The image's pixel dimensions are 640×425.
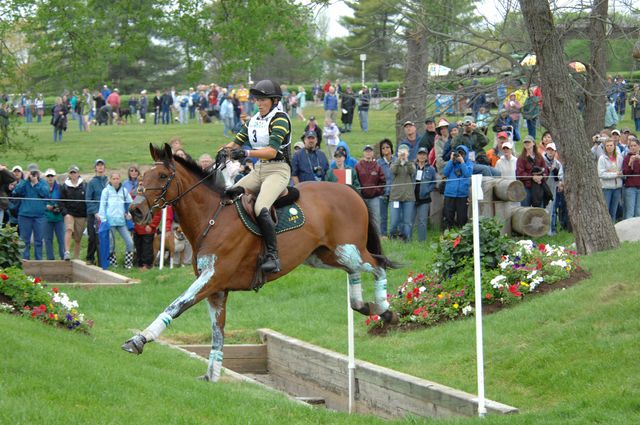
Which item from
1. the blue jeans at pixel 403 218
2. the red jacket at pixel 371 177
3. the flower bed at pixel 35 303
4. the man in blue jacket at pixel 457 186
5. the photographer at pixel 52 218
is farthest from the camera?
the photographer at pixel 52 218

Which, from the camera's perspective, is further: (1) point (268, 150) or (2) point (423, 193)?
(2) point (423, 193)

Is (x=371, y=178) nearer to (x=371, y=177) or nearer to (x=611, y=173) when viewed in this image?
(x=371, y=177)

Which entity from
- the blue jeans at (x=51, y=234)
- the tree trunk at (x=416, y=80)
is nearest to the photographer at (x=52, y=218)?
the blue jeans at (x=51, y=234)

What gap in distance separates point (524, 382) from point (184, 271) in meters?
11.3

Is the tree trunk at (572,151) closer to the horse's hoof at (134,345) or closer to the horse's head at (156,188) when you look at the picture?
the horse's head at (156,188)

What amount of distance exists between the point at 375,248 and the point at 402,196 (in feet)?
26.7

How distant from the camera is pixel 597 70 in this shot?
2247 cm

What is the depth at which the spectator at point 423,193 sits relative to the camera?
71.8ft

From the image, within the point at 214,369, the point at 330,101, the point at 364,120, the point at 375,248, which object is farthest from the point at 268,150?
the point at 364,120

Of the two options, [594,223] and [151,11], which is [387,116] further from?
[594,223]

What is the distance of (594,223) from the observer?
17031 mm

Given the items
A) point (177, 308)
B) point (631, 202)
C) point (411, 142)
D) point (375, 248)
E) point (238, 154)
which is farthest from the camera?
point (411, 142)

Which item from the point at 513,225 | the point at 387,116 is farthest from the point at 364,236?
the point at 387,116

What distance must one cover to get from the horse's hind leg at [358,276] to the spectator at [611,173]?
1009 centimetres
